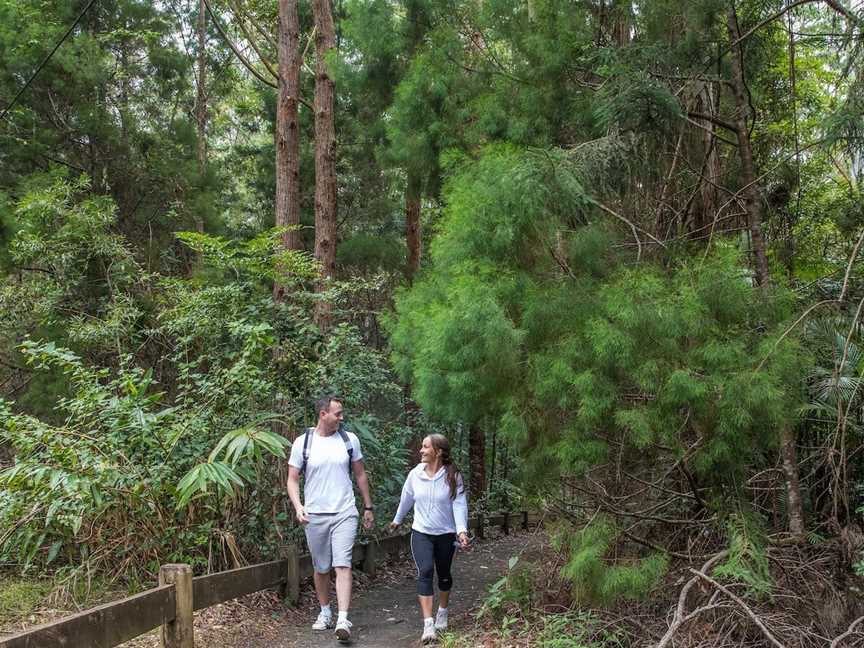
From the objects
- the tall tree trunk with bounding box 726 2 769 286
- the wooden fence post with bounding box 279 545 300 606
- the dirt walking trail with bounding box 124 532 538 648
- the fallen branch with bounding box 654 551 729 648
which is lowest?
the dirt walking trail with bounding box 124 532 538 648

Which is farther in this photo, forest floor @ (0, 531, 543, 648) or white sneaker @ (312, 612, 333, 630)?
white sneaker @ (312, 612, 333, 630)

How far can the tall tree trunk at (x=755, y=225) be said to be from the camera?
20.9 feet

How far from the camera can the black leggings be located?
6.44 m

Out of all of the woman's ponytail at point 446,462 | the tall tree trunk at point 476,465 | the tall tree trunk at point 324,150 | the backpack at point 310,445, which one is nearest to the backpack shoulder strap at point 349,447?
the backpack at point 310,445

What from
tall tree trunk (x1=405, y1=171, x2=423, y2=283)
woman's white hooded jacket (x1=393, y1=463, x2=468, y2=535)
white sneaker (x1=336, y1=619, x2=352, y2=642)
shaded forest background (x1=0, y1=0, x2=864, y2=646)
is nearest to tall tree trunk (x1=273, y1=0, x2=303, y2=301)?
shaded forest background (x1=0, y1=0, x2=864, y2=646)

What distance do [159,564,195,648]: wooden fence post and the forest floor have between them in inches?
37.0

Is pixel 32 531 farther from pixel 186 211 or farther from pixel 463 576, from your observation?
pixel 186 211

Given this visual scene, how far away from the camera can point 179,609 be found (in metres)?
4.99

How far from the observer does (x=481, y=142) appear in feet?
27.8

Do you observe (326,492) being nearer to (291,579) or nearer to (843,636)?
(291,579)

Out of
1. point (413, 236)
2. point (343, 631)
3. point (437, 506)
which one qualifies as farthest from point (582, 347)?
point (413, 236)

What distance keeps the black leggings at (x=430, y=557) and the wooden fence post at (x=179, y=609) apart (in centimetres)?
196

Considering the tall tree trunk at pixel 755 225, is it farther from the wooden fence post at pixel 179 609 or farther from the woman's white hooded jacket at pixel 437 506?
the wooden fence post at pixel 179 609

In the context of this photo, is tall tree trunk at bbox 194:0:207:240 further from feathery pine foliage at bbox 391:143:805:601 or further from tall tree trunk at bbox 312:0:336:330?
feathery pine foliage at bbox 391:143:805:601
